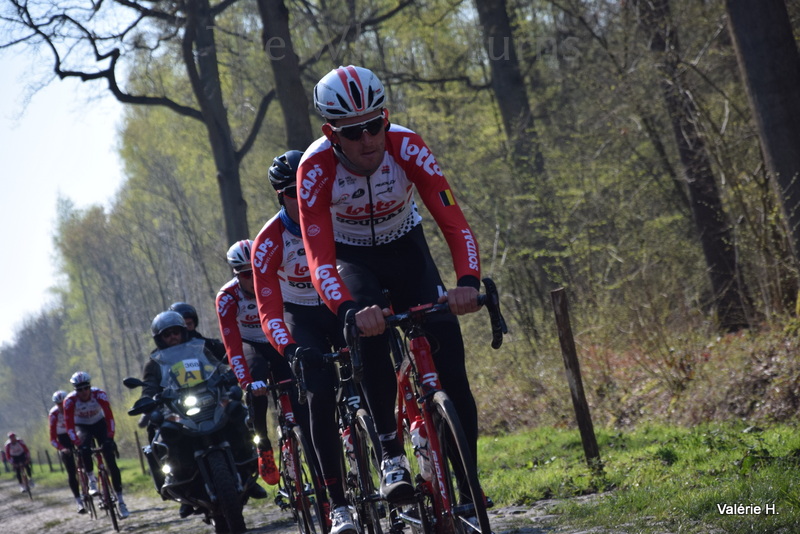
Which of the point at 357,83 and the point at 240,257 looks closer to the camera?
the point at 357,83

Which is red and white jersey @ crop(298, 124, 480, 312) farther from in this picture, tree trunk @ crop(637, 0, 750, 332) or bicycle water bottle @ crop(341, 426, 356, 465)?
tree trunk @ crop(637, 0, 750, 332)

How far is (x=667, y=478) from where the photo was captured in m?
6.86

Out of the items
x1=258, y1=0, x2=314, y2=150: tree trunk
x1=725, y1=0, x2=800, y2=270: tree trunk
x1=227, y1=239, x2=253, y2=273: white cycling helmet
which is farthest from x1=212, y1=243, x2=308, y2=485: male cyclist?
x1=258, y1=0, x2=314, y2=150: tree trunk

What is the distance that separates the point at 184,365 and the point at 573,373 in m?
3.73

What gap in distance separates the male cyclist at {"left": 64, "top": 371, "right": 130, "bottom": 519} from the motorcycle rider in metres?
5.92

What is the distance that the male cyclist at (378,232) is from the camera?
454 cm

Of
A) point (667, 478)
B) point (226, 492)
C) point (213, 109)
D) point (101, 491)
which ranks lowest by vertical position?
point (667, 478)

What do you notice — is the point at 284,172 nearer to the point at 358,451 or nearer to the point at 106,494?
the point at 358,451

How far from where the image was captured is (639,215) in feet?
52.5

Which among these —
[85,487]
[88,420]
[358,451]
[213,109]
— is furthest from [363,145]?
[213,109]

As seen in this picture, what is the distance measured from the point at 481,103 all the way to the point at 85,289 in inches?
2138

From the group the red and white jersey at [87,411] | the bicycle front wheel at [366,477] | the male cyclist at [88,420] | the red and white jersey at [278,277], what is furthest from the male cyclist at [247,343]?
the red and white jersey at [87,411]

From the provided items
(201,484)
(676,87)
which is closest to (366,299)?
(201,484)

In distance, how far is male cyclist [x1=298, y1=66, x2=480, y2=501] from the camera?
4539mm
